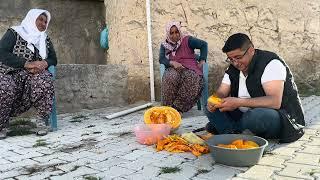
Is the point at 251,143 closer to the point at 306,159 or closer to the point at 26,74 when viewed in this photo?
the point at 306,159

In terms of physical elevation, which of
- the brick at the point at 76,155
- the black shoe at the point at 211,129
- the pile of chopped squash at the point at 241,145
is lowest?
the brick at the point at 76,155

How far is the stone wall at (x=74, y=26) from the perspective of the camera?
802 cm

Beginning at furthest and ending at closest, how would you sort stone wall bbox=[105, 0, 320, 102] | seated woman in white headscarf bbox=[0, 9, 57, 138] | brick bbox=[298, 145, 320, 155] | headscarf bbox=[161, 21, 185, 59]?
stone wall bbox=[105, 0, 320, 102] → headscarf bbox=[161, 21, 185, 59] → seated woman in white headscarf bbox=[0, 9, 57, 138] → brick bbox=[298, 145, 320, 155]

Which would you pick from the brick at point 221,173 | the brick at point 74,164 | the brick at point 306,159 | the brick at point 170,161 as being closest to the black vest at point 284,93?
the brick at point 306,159

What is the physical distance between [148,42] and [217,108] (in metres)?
2.95

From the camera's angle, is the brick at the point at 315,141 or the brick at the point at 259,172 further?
the brick at the point at 315,141

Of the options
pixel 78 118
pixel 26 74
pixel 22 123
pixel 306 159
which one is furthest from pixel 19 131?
pixel 306 159

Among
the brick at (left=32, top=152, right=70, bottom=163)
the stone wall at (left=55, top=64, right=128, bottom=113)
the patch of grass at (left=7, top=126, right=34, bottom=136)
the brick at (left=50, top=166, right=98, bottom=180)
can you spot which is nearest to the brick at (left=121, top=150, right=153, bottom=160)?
the brick at (left=50, top=166, right=98, bottom=180)

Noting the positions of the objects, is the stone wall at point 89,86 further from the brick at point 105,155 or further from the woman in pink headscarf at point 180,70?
the brick at point 105,155

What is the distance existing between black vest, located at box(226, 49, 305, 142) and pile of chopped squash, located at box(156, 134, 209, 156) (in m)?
0.66

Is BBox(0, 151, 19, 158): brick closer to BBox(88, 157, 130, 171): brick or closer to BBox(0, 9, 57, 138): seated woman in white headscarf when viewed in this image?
BBox(0, 9, 57, 138): seated woman in white headscarf

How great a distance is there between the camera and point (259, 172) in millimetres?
3000

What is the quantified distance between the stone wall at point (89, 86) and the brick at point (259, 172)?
3.56 meters

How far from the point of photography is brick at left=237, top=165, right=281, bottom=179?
9.63ft
